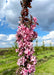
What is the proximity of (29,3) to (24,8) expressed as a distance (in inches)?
10.3

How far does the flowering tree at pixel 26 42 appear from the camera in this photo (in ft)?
12.1

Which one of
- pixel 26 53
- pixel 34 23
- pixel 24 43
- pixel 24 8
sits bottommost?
pixel 26 53

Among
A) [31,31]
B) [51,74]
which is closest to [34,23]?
[31,31]

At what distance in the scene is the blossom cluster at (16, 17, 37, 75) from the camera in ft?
12.1

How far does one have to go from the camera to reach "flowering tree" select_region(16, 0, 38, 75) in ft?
12.1

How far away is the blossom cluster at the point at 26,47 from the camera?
3686 millimetres

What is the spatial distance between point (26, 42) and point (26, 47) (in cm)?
17

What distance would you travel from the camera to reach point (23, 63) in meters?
3.74

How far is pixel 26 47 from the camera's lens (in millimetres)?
3705

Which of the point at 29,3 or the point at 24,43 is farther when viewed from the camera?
the point at 29,3

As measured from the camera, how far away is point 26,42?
12.1 feet

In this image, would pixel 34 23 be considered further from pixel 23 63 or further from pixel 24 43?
pixel 23 63

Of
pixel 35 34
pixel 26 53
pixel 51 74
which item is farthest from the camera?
pixel 51 74

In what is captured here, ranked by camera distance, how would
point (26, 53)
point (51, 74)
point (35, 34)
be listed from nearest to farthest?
point (26, 53), point (35, 34), point (51, 74)
